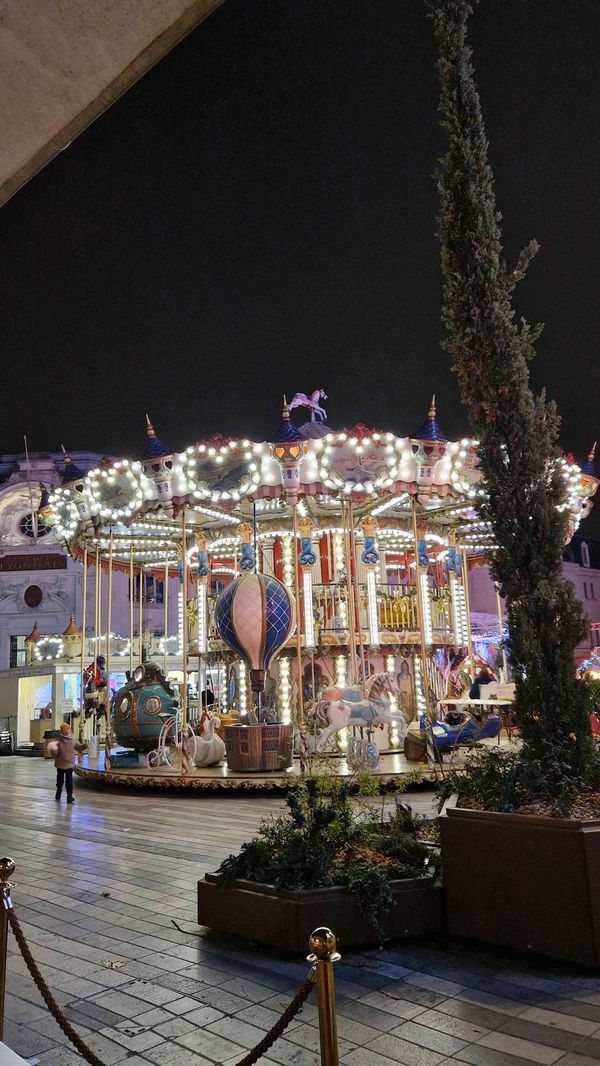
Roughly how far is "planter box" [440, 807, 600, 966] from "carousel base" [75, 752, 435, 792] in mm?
5819

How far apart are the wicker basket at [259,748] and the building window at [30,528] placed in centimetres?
Result: 2433

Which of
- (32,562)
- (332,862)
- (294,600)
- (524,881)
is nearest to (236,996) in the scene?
(332,862)

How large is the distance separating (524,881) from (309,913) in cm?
118

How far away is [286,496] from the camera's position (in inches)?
525

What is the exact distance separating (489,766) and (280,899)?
148 centimetres

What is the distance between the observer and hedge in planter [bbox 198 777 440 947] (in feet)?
13.9

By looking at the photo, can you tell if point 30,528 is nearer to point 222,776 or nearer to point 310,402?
point 310,402

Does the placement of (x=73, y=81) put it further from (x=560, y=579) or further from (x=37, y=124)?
(x=560, y=579)

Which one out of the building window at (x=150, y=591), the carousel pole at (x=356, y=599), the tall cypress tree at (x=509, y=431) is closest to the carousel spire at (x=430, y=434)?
the carousel pole at (x=356, y=599)

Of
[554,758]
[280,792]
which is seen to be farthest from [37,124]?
[280,792]

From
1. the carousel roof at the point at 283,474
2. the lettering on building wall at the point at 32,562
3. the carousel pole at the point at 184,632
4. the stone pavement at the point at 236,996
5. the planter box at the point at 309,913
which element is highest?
the lettering on building wall at the point at 32,562

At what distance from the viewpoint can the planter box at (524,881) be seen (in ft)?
12.2

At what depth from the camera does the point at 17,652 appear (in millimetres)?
31656

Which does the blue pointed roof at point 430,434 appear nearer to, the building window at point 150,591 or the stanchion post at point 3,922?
the stanchion post at point 3,922
